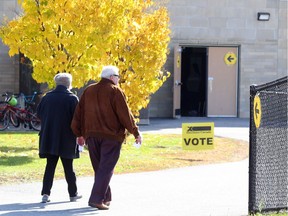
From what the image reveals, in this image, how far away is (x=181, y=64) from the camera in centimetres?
3023

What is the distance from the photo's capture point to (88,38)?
16.5 meters

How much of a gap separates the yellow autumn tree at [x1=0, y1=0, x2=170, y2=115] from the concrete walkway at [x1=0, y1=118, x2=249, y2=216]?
11.9ft

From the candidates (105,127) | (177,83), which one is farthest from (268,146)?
(177,83)

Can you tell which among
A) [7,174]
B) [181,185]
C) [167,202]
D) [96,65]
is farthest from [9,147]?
[167,202]

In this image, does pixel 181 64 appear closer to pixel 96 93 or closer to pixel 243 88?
pixel 243 88

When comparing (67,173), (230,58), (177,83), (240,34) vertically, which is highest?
(240,34)

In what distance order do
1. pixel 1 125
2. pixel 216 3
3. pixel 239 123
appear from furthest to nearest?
pixel 216 3
pixel 239 123
pixel 1 125

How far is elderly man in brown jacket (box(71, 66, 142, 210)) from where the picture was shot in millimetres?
9805

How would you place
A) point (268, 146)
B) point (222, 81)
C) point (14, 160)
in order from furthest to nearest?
1. point (222, 81)
2. point (14, 160)
3. point (268, 146)

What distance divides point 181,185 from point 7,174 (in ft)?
10.3

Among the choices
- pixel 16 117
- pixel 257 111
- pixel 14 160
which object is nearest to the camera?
pixel 257 111

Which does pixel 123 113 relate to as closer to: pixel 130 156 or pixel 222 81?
pixel 130 156

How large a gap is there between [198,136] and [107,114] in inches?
274

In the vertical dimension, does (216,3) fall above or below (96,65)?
above
